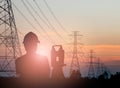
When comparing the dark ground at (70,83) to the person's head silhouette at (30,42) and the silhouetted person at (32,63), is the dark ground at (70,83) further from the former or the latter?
the person's head silhouette at (30,42)

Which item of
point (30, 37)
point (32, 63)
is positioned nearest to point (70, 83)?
point (32, 63)

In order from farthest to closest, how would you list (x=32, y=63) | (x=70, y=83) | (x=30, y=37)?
(x=30, y=37)
(x=32, y=63)
(x=70, y=83)

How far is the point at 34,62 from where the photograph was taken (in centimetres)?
469

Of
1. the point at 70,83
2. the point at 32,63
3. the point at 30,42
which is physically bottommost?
the point at 70,83

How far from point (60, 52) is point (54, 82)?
272 inches

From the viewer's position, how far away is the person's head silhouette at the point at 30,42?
190 inches

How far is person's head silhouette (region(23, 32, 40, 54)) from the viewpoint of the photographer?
4834mm

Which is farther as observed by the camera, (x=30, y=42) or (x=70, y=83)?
(x=30, y=42)

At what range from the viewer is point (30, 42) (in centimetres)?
493

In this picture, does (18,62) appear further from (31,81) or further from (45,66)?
(31,81)

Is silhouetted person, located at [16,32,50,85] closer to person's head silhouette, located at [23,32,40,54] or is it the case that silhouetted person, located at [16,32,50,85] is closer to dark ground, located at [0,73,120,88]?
person's head silhouette, located at [23,32,40,54]

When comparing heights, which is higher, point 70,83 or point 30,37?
point 30,37

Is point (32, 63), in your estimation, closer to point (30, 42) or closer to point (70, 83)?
point (30, 42)

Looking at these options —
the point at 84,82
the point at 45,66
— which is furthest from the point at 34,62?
the point at 84,82
